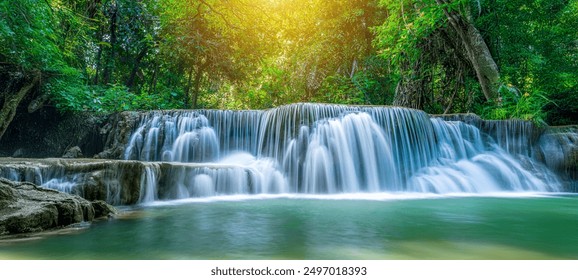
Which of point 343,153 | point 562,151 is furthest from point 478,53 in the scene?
point 343,153

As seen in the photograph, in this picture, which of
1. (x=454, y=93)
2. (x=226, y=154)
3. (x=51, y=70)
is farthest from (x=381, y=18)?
(x=51, y=70)

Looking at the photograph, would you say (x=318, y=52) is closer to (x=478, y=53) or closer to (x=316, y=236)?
Answer: (x=478, y=53)

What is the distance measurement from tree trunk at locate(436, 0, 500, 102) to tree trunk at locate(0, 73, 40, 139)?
37.7 feet

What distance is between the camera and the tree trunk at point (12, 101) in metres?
8.88

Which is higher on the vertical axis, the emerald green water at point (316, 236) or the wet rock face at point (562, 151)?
the wet rock face at point (562, 151)

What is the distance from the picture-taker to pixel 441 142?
883cm

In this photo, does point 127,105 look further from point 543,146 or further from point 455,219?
point 543,146

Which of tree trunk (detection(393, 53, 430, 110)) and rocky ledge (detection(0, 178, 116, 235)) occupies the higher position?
tree trunk (detection(393, 53, 430, 110))

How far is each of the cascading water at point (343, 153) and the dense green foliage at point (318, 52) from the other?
1.78 meters

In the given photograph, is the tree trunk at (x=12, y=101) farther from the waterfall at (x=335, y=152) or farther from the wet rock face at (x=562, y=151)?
the wet rock face at (x=562, y=151)

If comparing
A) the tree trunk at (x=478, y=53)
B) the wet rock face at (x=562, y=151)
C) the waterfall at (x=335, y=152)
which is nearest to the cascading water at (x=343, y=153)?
the waterfall at (x=335, y=152)

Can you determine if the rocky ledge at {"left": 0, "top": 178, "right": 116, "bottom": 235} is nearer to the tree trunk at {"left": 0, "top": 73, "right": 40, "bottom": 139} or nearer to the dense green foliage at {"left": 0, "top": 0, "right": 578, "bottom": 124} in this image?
the dense green foliage at {"left": 0, "top": 0, "right": 578, "bottom": 124}

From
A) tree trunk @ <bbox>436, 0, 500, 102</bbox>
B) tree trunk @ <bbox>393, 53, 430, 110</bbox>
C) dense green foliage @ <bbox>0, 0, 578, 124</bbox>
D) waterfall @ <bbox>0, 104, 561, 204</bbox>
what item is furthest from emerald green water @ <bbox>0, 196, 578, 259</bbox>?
tree trunk @ <bbox>393, 53, 430, 110</bbox>

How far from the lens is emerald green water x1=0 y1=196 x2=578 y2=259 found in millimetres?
2312
